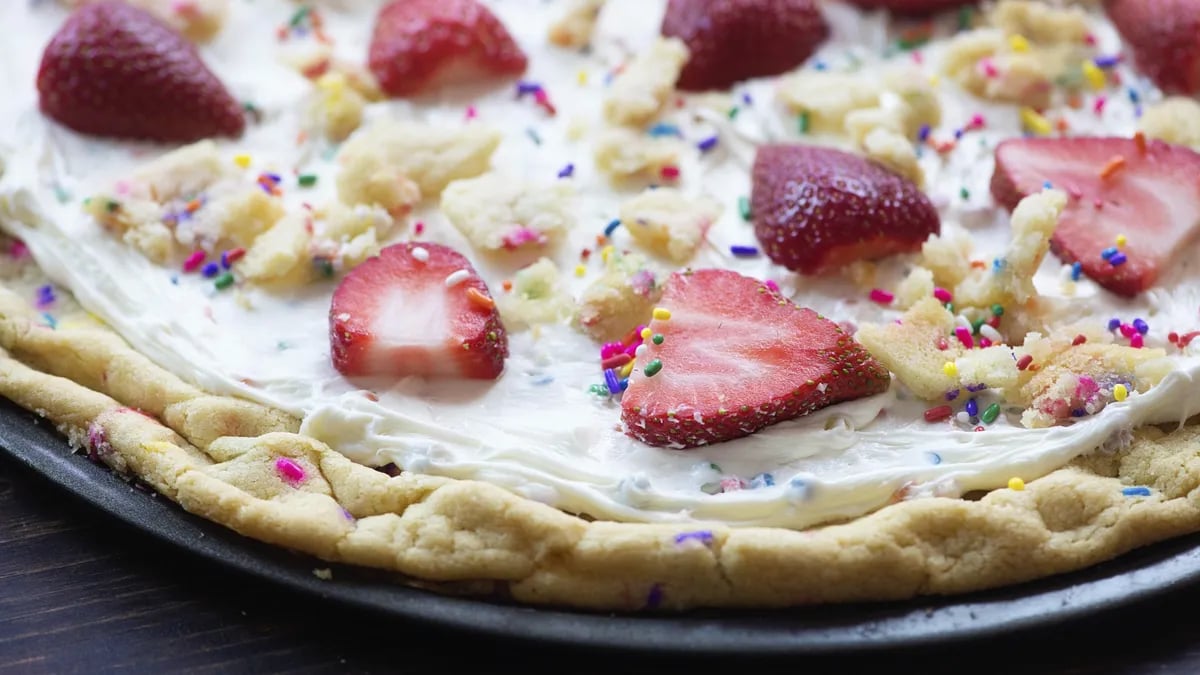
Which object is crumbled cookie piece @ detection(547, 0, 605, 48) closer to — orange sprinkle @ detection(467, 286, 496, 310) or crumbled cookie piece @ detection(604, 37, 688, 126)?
crumbled cookie piece @ detection(604, 37, 688, 126)

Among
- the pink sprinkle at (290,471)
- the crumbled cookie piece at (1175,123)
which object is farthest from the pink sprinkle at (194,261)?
the crumbled cookie piece at (1175,123)

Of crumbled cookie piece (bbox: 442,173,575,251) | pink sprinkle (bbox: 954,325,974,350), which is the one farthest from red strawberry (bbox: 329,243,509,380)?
pink sprinkle (bbox: 954,325,974,350)

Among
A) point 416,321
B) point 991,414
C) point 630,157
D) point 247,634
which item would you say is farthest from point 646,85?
point 247,634

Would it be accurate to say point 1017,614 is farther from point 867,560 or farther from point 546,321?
point 546,321

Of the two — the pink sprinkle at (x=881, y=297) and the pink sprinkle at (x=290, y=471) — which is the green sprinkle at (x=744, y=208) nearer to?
the pink sprinkle at (x=881, y=297)

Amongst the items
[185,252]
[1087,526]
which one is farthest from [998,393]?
[185,252]

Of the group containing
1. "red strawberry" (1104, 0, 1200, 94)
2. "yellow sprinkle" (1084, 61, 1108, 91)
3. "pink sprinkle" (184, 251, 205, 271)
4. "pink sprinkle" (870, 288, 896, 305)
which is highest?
"red strawberry" (1104, 0, 1200, 94)
